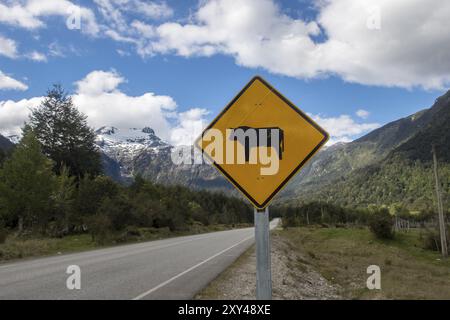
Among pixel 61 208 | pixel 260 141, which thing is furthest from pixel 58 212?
pixel 260 141

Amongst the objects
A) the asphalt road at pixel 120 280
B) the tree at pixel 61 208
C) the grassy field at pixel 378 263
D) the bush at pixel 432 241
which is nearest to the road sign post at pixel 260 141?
the asphalt road at pixel 120 280

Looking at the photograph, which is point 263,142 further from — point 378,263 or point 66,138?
point 66,138

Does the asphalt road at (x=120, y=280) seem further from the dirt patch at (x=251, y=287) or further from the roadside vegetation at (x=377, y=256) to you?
the roadside vegetation at (x=377, y=256)

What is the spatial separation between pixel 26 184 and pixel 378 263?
26333mm

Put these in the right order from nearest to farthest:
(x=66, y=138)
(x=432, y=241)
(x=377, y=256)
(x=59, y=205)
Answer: (x=377, y=256), (x=59, y=205), (x=432, y=241), (x=66, y=138)

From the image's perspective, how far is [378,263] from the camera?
2644cm

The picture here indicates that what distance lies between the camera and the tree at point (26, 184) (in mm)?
33312

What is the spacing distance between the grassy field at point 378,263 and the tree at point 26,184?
20070mm

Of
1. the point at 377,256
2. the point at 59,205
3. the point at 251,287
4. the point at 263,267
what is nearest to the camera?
the point at 263,267

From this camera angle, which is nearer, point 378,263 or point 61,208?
point 378,263

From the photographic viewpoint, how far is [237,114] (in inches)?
143
